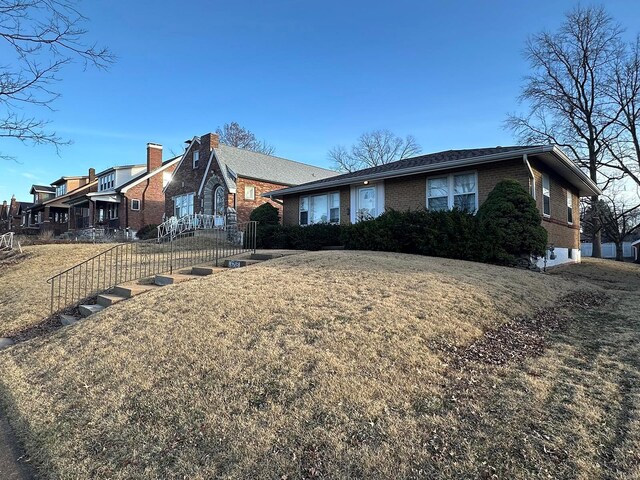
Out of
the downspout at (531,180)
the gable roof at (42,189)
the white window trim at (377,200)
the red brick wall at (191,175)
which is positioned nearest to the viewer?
the downspout at (531,180)

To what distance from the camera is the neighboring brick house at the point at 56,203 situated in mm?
40719

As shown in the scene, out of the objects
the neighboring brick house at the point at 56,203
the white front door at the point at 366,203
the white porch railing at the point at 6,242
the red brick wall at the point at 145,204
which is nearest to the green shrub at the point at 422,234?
the white front door at the point at 366,203

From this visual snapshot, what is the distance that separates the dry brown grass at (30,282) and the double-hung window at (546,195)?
14.6m

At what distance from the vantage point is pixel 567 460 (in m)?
2.60

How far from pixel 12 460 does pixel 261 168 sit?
23.2m

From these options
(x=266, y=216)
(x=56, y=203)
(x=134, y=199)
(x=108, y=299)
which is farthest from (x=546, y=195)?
(x=56, y=203)

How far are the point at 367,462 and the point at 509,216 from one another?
10.00 metres

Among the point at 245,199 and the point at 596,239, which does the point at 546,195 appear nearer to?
the point at 245,199

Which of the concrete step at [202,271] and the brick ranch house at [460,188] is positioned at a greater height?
the brick ranch house at [460,188]

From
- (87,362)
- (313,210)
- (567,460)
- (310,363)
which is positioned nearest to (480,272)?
(310,363)

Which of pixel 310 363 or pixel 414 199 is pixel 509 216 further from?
pixel 310 363

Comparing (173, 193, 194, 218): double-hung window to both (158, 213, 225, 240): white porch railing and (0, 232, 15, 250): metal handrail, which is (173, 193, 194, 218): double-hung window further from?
(0, 232, 15, 250): metal handrail

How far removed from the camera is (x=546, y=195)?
544 inches

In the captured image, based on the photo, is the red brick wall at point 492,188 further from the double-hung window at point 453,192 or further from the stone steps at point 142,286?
the stone steps at point 142,286
